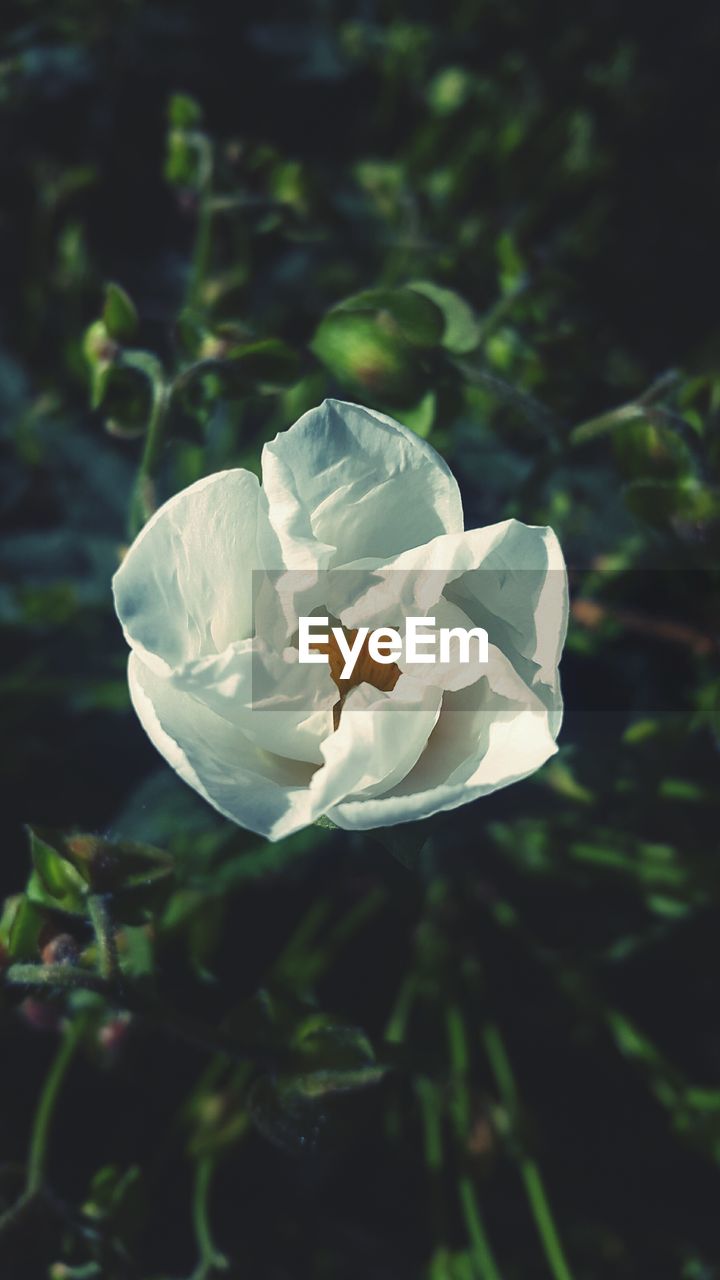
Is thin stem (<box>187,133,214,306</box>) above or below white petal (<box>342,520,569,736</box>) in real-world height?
above

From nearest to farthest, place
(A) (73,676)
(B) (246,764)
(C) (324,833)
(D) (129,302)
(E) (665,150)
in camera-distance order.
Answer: (B) (246,764)
(D) (129,302)
(C) (324,833)
(A) (73,676)
(E) (665,150)

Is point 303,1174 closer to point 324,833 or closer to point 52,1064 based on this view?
point 52,1064

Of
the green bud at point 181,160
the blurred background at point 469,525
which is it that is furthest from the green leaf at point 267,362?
the green bud at point 181,160

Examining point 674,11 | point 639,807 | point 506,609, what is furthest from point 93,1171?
point 674,11

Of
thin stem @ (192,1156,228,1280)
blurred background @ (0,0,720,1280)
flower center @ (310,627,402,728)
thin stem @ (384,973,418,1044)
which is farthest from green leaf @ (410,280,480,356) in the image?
thin stem @ (192,1156,228,1280)

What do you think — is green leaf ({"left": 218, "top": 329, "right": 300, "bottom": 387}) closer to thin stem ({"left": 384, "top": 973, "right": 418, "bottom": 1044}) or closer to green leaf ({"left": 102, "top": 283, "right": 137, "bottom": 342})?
green leaf ({"left": 102, "top": 283, "right": 137, "bottom": 342})

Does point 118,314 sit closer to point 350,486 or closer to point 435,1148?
point 350,486

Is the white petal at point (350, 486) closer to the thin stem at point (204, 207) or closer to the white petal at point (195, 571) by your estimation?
the white petal at point (195, 571)
